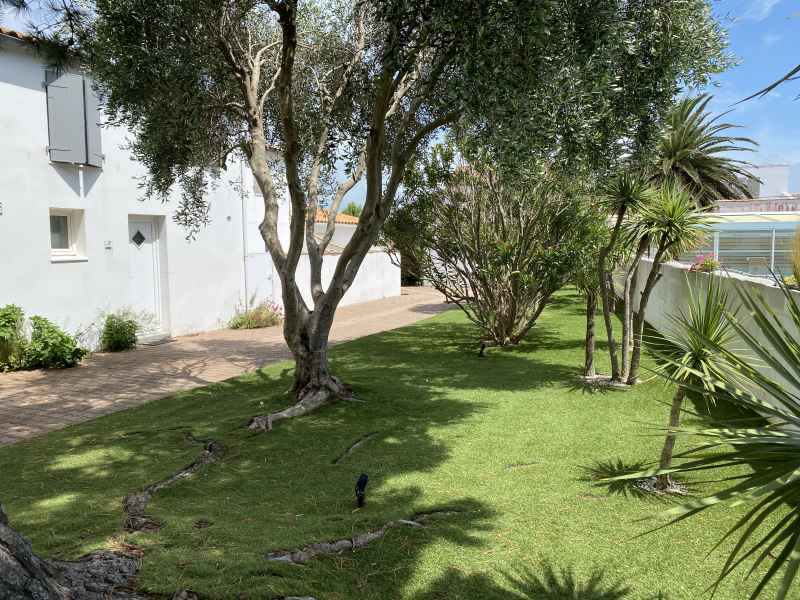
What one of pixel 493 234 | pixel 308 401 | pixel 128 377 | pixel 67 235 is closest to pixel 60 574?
pixel 308 401

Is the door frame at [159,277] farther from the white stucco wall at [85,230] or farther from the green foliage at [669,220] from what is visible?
the green foliage at [669,220]

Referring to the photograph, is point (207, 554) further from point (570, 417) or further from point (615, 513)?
point (570, 417)

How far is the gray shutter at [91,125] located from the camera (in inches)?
466

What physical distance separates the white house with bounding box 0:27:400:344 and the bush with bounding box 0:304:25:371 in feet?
1.13

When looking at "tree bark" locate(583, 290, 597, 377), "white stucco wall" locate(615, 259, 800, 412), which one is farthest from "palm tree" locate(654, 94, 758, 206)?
"tree bark" locate(583, 290, 597, 377)

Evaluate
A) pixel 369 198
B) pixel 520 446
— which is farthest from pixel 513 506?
pixel 369 198

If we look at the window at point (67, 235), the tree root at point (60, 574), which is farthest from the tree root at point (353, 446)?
the window at point (67, 235)

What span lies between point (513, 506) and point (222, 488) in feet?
8.16

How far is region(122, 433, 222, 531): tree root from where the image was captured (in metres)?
4.41

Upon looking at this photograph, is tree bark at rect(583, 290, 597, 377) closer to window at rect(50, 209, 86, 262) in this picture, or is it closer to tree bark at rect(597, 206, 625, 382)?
tree bark at rect(597, 206, 625, 382)

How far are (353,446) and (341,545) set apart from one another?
2.42 m

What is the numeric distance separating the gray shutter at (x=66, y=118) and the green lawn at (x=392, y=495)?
560cm

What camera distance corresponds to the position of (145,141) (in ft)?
25.9

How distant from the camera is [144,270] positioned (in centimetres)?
1403
